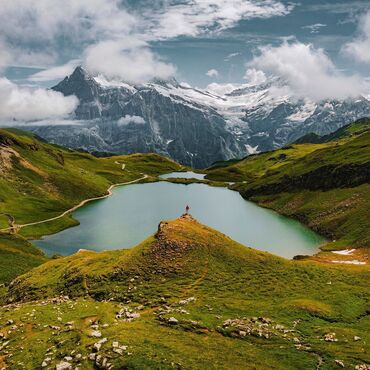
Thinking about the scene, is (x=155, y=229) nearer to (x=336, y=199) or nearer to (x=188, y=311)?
(x=336, y=199)

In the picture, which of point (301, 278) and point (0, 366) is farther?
point (301, 278)

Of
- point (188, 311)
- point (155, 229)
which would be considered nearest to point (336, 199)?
point (155, 229)

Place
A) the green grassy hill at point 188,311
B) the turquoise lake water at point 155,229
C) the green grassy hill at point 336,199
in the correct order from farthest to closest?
the green grassy hill at point 336,199, the turquoise lake water at point 155,229, the green grassy hill at point 188,311

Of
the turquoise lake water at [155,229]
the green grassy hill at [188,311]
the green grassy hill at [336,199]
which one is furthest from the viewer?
the green grassy hill at [336,199]

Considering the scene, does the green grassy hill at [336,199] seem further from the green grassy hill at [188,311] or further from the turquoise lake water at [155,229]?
the green grassy hill at [188,311]

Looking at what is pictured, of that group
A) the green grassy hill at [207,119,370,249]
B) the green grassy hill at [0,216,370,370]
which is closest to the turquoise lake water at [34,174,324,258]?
the green grassy hill at [207,119,370,249]

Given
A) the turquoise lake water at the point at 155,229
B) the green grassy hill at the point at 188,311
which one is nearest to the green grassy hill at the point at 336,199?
the turquoise lake water at the point at 155,229

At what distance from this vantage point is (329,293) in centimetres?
4938

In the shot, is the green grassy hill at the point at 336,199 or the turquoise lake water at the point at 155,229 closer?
the turquoise lake water at the point at 155,229

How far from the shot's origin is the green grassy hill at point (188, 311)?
111 feet

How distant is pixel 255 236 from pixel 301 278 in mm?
86558

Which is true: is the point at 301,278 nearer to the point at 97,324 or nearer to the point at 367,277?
the point at 367,277

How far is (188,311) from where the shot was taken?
4269cm

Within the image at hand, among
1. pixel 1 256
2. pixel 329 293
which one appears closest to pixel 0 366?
pixel 329 293
